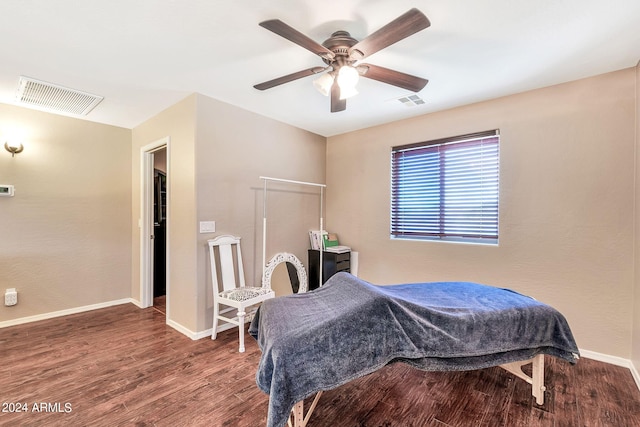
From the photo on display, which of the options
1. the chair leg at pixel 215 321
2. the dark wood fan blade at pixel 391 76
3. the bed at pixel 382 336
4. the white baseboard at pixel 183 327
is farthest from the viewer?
the chair leg at pixel 215 321

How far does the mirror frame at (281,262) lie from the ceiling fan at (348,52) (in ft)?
6.60

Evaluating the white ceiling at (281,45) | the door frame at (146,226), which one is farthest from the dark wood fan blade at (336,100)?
the door frame at (146,226)

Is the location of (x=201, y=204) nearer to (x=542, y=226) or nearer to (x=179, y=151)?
(x=179, y=151)

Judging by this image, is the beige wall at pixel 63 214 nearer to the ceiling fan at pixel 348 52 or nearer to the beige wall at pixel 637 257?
the ceiling fan at pixel 348 52

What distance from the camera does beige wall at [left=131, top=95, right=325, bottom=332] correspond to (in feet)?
9.30

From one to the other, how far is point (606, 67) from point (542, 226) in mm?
1389

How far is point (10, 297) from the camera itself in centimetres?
307

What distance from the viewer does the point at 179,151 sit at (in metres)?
3.02

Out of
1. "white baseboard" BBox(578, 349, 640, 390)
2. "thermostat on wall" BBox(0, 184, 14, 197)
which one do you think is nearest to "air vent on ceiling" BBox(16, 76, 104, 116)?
"thermostat on wall" BBox(0, 184, 14, 197)

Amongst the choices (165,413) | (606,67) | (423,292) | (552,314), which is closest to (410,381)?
(423,292)

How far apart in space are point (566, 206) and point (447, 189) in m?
1.06

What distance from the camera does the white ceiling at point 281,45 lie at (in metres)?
1.64

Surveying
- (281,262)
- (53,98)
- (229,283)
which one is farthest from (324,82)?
(53,98)

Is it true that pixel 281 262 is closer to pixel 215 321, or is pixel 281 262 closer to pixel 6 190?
pixel 215 321
